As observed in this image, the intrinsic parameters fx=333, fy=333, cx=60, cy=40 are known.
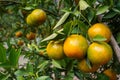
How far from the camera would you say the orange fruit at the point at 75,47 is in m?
1.05

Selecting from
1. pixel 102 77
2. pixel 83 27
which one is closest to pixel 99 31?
pixel 83 27

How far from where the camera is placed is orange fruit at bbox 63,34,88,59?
3.44ft

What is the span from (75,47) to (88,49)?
43 millimetres

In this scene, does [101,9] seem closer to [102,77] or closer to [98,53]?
[98,53]

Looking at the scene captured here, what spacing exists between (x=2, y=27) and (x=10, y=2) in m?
1.86

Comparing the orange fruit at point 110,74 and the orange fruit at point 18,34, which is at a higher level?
the orange fruit at point 110,74

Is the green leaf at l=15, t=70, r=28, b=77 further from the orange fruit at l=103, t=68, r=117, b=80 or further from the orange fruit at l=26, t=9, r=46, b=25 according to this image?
the orange fruit at l=26, t=9, r=46, b=25

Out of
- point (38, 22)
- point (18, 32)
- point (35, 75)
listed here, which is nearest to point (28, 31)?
point (18, 32)

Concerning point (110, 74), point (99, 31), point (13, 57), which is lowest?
point (110, 74)

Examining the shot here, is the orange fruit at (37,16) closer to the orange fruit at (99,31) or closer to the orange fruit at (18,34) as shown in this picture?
the orange fruit at (99,31)

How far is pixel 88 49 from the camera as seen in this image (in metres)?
1.06

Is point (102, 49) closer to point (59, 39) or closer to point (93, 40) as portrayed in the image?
point (93, 40)

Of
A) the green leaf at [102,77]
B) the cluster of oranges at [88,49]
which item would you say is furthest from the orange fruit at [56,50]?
the green leaf at [102,77]

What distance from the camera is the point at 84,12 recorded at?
119 cm
